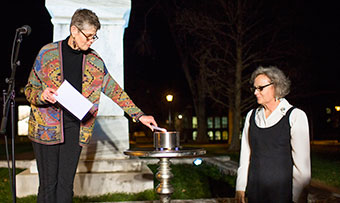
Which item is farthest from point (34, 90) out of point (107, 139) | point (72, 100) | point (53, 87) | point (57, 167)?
point (107, 139)

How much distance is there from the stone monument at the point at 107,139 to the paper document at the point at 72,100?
2.96 meters

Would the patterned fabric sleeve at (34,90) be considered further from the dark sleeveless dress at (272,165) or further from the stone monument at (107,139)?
the stone monument at (107,139)

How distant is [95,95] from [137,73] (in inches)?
1594

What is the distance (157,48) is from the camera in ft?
116

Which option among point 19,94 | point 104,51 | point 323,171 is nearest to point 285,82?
point 104,51

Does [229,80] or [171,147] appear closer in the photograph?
[171,147]

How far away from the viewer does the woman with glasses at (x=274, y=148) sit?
2957mm

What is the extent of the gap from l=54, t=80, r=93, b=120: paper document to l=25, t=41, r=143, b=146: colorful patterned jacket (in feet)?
0.58

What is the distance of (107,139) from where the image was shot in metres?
6.32

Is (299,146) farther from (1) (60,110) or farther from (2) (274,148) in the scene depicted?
(1) (60,110)

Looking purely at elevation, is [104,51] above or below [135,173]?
above

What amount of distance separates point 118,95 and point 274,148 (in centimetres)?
143

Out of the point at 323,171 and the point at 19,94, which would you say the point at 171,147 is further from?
the point at 19,94

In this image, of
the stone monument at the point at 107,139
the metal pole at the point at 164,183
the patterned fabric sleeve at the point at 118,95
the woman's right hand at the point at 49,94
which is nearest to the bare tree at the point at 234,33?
the stone monument at the point at 107,139
